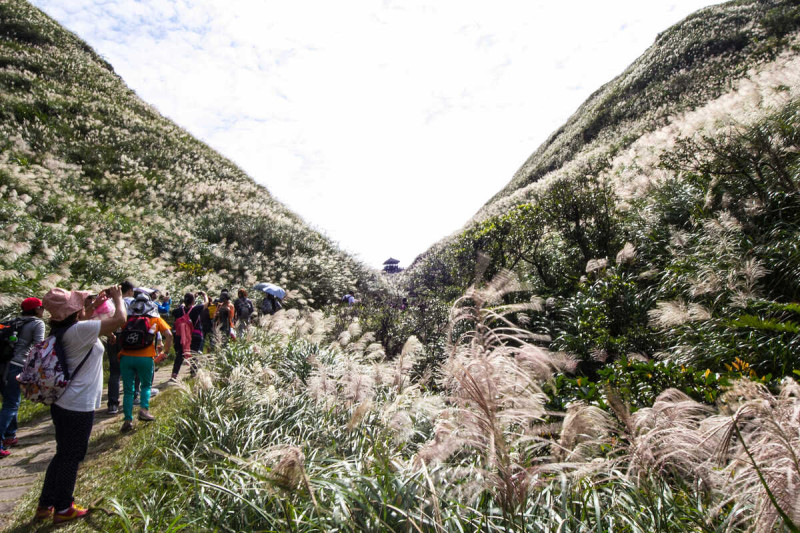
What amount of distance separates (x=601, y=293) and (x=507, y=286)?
4.51 metres

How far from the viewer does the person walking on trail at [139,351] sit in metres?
5.07

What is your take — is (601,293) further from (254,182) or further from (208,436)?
(254,182)

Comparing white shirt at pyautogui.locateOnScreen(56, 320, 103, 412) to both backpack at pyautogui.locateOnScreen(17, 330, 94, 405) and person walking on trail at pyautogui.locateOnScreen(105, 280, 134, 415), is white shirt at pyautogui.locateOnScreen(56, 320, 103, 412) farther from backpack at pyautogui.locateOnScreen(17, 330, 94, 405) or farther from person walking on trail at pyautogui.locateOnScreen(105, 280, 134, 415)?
person walking on trail at pyautogui.locateOnScreen(105, 280, 134, 415)

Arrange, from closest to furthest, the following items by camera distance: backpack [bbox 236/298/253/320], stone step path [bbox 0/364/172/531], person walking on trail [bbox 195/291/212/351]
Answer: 1. stone step path [bbox 0/364/172/531]
2. person walking on trail [bbox 195/291/212/351]
3. backpack [bbox 236/298/253/320]

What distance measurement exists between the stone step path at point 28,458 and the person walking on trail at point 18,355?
25cm

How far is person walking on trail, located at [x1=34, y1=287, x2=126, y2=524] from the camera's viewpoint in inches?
126

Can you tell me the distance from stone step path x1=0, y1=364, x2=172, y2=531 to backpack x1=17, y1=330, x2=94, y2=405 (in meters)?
1.30

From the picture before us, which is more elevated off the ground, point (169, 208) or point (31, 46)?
point (31, 46)

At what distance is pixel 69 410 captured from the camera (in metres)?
3.22

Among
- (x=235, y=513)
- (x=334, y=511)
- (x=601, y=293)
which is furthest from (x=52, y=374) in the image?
(x=601, y=293)

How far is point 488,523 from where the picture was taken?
193 centimetres

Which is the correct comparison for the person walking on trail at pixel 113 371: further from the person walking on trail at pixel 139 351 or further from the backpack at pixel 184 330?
the backpack at pixel 184 330

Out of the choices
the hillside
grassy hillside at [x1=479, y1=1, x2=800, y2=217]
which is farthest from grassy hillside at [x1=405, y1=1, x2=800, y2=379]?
grassy hillside at [x1=479, y1=1, x2=800, y2=217]

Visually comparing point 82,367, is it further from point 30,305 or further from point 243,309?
point 243,309
